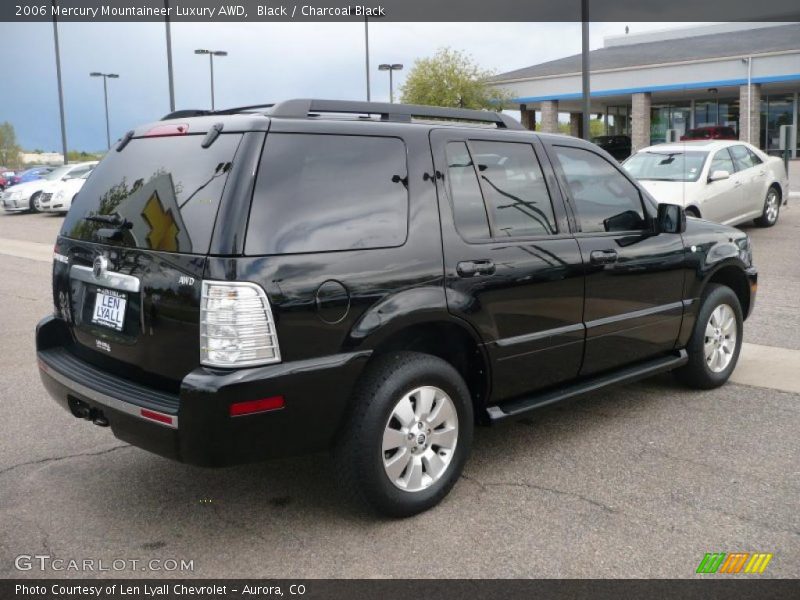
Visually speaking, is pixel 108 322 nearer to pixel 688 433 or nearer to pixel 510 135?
pixel 510 135

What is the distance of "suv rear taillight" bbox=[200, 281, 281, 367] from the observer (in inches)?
129

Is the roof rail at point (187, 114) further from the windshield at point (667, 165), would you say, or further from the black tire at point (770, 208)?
the black tire at point (770, 208)

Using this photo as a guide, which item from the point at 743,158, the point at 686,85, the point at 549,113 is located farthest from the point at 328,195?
the point at 549,113

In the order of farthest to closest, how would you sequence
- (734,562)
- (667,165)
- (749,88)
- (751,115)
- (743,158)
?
1. (751,115)
2. (749,88)
3. (743,158)
4. (667,165)
5. (734,562)

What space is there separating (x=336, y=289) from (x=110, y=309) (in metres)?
1.08

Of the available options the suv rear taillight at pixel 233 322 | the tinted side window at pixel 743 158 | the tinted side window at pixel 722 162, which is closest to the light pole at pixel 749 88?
the tinted side window at pixel 743 158

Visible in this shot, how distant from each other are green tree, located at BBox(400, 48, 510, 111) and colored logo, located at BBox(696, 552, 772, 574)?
40.0 metres

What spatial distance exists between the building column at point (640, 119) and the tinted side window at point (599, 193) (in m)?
36.3

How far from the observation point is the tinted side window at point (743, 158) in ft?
45.2

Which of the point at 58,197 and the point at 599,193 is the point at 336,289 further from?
the point at 58,197

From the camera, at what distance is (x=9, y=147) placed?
105 metres

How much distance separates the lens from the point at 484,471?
4.40 metres

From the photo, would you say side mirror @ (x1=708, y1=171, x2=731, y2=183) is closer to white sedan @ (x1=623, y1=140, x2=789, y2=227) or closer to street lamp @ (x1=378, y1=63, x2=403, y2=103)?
white sedan @ (x1=623, y1=140, x2=789, y2=227)

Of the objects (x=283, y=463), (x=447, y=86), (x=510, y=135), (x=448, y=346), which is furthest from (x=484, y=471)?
(x=447, y=86)
